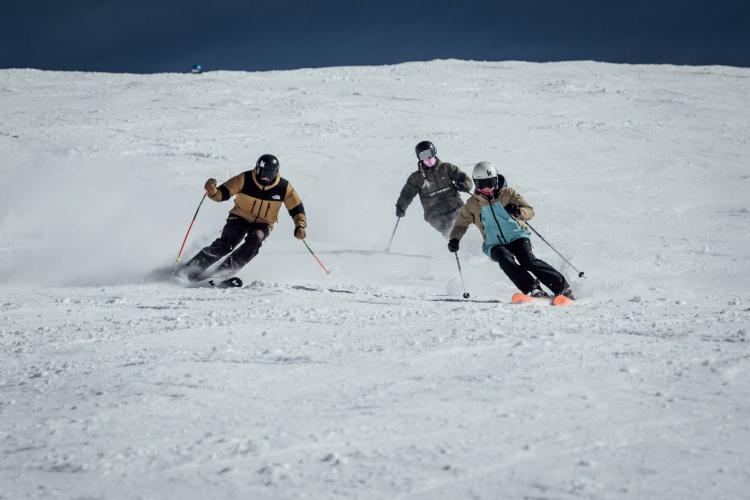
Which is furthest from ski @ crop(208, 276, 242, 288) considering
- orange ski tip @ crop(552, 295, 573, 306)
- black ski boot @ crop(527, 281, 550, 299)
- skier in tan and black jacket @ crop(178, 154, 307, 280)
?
orange ski tip @ crop(552, 295, 573, 306)

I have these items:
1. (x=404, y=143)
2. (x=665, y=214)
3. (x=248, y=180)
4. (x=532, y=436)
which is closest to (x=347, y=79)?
(x=404, y=143)

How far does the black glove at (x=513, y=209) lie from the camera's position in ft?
22.5

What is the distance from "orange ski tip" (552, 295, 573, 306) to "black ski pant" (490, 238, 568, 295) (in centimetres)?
30

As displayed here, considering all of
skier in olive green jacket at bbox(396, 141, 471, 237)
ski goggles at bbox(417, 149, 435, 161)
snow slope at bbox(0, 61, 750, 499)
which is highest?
ski goggles at bbox(417, 149, 435, 161)

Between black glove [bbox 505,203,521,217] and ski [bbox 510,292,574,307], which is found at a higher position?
black glove [bbox 505,203,521,217]

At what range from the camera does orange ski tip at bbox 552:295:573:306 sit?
6.16 m

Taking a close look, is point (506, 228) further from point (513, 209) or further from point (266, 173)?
point (266, 173)

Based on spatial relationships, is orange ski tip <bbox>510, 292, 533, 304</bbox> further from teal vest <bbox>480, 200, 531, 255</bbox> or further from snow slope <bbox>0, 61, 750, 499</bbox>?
teal vest <bbox>480, 200, 531, 255</bbox>

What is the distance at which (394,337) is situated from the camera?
441 centimetres

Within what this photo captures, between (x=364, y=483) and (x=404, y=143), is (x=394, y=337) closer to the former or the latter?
(x=364, y=483)

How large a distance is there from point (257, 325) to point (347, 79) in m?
21.4

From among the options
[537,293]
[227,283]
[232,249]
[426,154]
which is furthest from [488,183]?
[232,249]

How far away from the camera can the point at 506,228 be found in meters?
7.03

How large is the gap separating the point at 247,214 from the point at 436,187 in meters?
2.82
